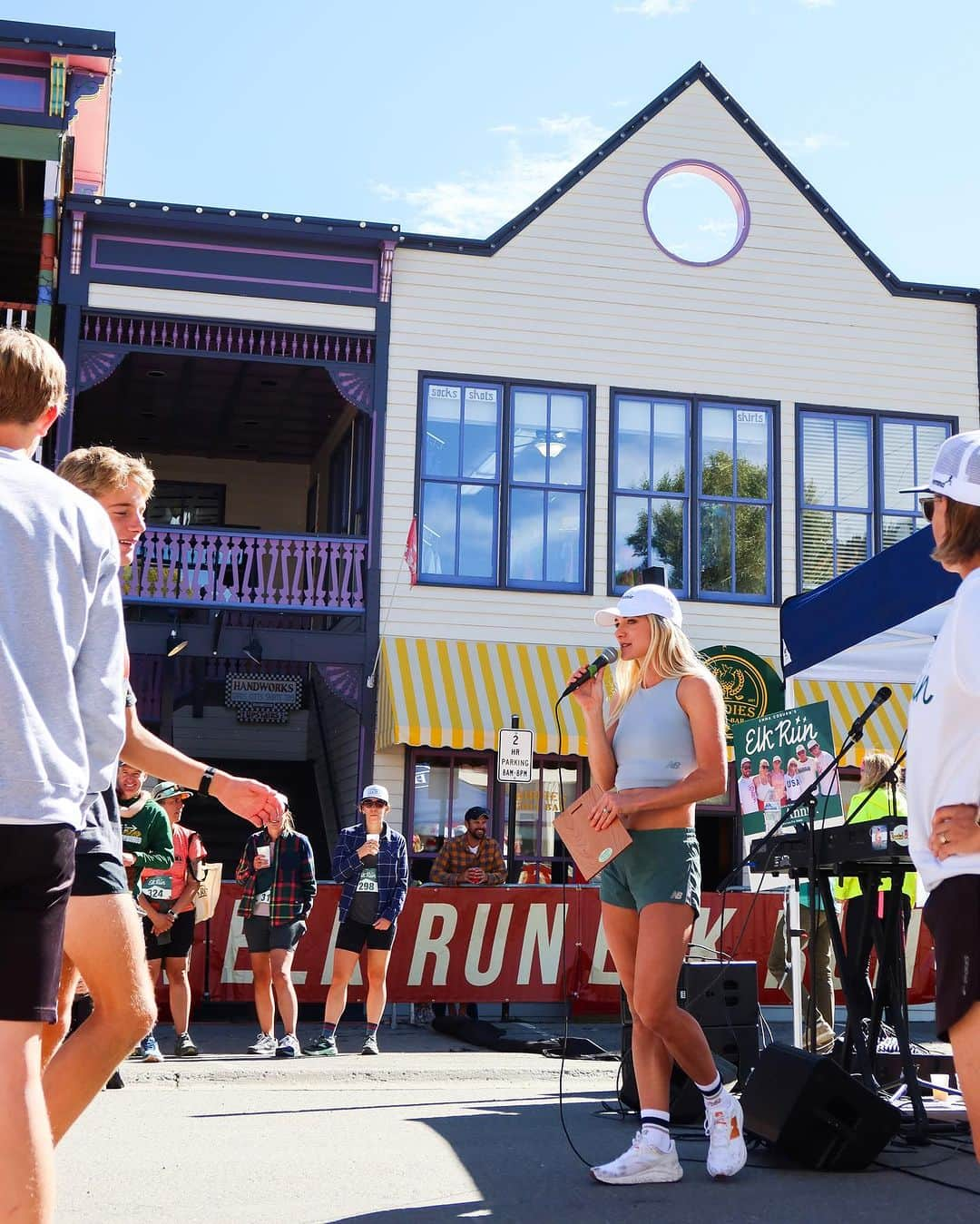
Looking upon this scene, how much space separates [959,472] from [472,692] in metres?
14.4

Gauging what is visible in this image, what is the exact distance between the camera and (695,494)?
1920cm

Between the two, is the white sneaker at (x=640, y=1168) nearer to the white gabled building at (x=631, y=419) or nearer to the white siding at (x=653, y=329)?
the white gabled building at (x=631, y=419)

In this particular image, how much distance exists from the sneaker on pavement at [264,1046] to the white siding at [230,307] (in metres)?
9.86

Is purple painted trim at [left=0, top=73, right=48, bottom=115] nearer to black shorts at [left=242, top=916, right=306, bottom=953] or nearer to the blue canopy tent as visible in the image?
black shorts at [left=242, top=916, right=306, bottom=953]

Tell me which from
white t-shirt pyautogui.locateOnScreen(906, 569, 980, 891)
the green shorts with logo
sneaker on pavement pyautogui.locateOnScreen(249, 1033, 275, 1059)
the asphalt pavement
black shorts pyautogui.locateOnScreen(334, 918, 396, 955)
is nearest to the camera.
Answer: white t-shirt pyautogui.locateOnScreen(906, 569, 980, 891)

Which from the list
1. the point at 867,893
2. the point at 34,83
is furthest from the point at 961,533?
the point at 34,83

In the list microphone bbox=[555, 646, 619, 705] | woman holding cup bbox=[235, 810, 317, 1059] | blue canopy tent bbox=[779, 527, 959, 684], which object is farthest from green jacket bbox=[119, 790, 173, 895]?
microphone bbox=[555, 646, 619, 705]

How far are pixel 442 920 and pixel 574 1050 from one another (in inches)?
80.0

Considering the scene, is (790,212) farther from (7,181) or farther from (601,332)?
(7,181)

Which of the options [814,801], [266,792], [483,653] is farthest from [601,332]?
[266,792]

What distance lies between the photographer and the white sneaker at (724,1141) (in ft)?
17.3

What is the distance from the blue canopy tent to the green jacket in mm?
4244

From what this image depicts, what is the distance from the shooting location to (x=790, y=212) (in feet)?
65.0

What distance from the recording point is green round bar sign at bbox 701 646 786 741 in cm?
1747
